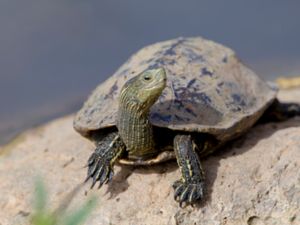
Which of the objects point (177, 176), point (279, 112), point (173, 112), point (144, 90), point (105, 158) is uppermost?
point (144, 90)

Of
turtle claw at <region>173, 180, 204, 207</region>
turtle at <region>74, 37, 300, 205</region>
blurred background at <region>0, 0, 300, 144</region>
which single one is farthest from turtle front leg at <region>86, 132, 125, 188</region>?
blurred background at <region>0, 0, 300, 144</region>

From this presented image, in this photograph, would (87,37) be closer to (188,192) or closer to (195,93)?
(195,93)

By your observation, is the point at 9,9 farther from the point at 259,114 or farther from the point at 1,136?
the point at 259,114

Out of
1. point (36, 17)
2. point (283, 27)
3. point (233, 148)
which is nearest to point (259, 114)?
point (233, 148)

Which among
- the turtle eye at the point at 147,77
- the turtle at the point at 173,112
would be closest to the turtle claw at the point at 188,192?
the turtle at the point at 173,112

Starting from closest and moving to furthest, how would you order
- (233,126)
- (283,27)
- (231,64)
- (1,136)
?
1. (233,126)
2. (231,64)
3. (1,136)
4. (283,27)

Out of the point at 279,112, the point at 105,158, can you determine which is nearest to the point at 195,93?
the point at 105,158
